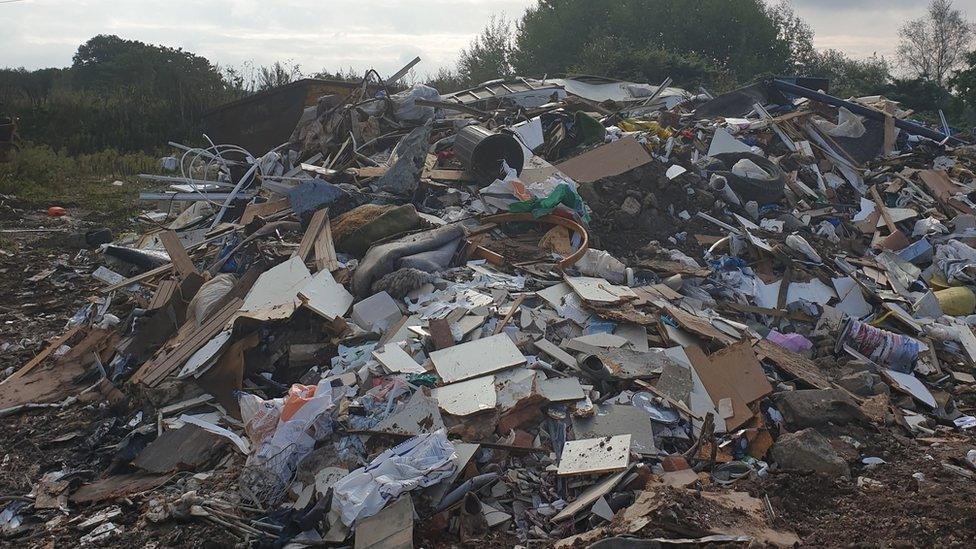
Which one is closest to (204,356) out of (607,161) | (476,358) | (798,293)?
(476,358)

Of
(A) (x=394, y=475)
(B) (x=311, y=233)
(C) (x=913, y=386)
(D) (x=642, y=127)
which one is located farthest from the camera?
(D) (x=642, y=127)

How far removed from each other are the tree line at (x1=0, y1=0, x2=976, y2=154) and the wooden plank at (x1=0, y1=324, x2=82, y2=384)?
1186 centimetres

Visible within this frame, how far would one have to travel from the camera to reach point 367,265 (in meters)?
6.09

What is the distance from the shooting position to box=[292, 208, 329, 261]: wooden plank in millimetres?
6664

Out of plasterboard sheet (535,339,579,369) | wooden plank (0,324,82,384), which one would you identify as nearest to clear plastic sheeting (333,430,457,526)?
plasterboard sheet (535,339,579,369)

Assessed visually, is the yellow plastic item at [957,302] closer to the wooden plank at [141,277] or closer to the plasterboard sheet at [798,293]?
the plasterboard sheet at [798,293]

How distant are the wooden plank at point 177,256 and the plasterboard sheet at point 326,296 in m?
1.55

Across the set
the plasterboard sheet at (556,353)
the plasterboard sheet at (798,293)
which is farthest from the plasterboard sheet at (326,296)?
the plasterboard sheet at (798,293)

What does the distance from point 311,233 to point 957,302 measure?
20.6 ft

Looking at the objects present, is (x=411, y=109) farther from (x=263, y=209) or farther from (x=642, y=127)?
(x=642, y=127)

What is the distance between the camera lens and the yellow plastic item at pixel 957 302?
6746 millimetres

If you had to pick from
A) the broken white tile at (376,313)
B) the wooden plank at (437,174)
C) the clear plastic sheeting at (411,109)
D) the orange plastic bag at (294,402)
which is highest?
the clear plastic sheeting at (411,109)

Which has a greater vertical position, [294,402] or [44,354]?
[294,402]

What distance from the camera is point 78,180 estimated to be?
1458 cm
